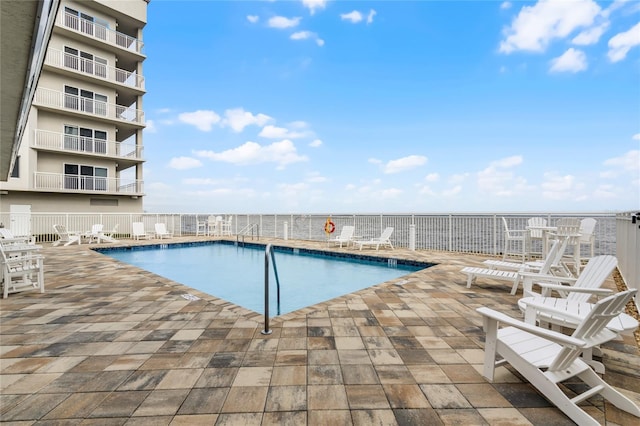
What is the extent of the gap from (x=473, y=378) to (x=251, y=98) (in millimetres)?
22347

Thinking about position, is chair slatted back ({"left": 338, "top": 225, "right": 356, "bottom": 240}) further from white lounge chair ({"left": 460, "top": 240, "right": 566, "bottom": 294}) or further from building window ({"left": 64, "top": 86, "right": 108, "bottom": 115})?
building window ({"left": 64, "top": 86, "right": 108, "bottom": 115})

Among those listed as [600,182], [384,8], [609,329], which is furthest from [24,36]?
[384,8]

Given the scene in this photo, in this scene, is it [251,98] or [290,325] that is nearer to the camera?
[290,325]

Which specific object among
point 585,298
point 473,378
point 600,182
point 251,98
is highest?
point 251,98

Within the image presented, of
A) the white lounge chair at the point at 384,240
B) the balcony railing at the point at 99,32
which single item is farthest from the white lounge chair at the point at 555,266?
the balcony railing at the point at 99,32

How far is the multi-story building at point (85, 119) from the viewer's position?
14.8 meters

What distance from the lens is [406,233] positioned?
33.8 feet

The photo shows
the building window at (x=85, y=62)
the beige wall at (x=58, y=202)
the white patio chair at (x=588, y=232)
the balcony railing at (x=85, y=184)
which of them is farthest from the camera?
the building window at (x=85, y=62)

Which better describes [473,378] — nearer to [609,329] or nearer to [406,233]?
[609,329]

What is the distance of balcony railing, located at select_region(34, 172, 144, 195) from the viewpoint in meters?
15.1

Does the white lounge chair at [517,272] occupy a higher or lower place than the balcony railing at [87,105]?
lower

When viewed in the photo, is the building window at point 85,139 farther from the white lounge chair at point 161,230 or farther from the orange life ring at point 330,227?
the orange life ring at point 330,227

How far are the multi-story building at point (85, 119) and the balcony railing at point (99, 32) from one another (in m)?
0.04

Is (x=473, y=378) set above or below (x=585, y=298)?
below
